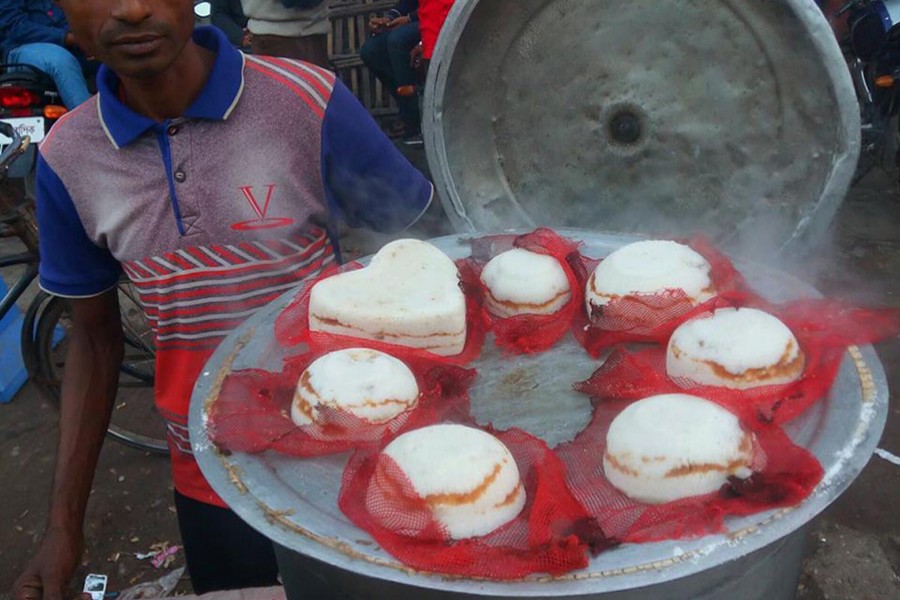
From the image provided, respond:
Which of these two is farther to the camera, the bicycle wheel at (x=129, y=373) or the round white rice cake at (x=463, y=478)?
Result: the bicycle wheel at (x=129, y=373)

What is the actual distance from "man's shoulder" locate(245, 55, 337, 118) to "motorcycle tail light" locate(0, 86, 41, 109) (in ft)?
11.9

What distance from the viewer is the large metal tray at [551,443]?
1120mm

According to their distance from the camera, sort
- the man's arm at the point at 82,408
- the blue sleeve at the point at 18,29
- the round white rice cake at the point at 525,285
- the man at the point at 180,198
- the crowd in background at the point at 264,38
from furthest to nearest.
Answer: the blue sleeve at the point at 18,29 < the crowd in background at the point at 264,38 < the man's arm at the point at 82,408 < the man at the point at 180,198 < the round white rice cake at the point at 525,285

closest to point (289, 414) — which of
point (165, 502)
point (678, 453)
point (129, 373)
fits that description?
point (678, 453)

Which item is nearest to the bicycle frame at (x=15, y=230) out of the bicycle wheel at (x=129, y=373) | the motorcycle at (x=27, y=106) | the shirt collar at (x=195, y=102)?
the bicycle wheel at (x=129, y=373)

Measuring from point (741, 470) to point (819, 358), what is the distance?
0.36 metres

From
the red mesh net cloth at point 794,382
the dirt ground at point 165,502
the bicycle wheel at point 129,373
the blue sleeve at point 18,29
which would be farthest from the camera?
the blue sleeve at point 18,29

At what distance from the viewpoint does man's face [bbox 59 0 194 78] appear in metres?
1.64

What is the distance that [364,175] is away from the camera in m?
2.13

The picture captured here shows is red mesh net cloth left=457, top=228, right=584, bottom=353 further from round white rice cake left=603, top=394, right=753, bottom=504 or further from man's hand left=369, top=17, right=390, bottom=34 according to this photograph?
man's hand left=369, top=17, right=390, bottom=34

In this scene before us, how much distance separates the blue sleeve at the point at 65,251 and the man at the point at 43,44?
4.03m

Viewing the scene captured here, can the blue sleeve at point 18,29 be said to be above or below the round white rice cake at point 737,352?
below

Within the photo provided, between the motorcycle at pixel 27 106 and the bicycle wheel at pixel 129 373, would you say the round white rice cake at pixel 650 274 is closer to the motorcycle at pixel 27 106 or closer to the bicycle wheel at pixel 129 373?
the bicycle wheel at pixel 129 373

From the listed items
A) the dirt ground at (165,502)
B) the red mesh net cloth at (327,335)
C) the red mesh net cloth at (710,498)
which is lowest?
the dirt ground at (165,502)
